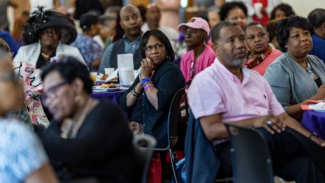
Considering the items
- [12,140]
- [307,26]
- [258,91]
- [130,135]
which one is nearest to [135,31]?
[307,26]

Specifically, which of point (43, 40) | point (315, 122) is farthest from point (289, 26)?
point (43, 40)

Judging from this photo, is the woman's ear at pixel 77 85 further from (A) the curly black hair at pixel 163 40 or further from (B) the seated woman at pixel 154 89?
(A) the curly black hair at pixel 163 40

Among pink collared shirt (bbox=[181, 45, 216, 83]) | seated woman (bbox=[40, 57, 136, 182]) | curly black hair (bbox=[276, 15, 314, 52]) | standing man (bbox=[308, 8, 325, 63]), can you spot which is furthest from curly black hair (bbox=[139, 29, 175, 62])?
seated woman (bbox=[40, 57, 136, 182])

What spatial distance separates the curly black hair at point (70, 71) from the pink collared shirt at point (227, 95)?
893 mm

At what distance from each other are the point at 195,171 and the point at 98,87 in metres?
1.78

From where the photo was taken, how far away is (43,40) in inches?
239

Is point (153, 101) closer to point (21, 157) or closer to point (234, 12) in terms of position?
point (21, 157)

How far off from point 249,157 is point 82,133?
1033 mm

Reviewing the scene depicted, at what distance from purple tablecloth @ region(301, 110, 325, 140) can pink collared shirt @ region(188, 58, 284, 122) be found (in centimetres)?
29

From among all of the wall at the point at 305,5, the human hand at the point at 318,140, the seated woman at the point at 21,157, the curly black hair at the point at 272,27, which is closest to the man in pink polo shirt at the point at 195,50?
the curly black hair at the point at 272,27

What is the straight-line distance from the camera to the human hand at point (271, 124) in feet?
11.1

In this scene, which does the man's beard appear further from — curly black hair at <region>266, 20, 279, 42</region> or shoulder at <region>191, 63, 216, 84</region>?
curly black hair at <region>266, 20, 279, 42</region>

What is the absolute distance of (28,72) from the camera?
4.76 m

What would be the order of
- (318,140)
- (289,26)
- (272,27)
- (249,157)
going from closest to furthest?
(249,157) < (318,140) < (289,26) < (272,27)
